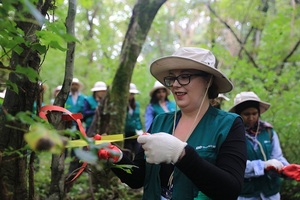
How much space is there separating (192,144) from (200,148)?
6cm

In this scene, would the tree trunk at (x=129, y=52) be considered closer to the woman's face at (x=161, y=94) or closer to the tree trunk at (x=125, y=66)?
the tree trunk at (x=125, y=66)

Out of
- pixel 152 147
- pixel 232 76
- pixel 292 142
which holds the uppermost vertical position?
pixel 232 76

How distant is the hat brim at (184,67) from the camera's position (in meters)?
2.19

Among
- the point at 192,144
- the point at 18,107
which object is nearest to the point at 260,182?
the point at 192,144

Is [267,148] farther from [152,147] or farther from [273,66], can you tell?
[273,66]

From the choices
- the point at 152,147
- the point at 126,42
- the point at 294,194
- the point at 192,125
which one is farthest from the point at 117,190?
the point at 152,147

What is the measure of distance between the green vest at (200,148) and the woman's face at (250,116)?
153 centimetres

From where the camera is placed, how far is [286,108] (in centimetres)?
628

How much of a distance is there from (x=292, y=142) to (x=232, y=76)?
7.34 ft

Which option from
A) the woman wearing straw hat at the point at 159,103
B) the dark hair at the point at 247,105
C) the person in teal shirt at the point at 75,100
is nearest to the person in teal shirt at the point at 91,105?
the person in teal shirt at the point at 75,100

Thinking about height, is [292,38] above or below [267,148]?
above

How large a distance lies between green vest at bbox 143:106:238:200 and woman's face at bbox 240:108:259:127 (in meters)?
1.53

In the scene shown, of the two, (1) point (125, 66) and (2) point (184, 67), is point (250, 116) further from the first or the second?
(1) point (125, 66)

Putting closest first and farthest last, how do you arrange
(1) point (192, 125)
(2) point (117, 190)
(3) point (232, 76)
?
(1) point (192, 125) < (2) point (117, 190) < (3) point (232, 76)
